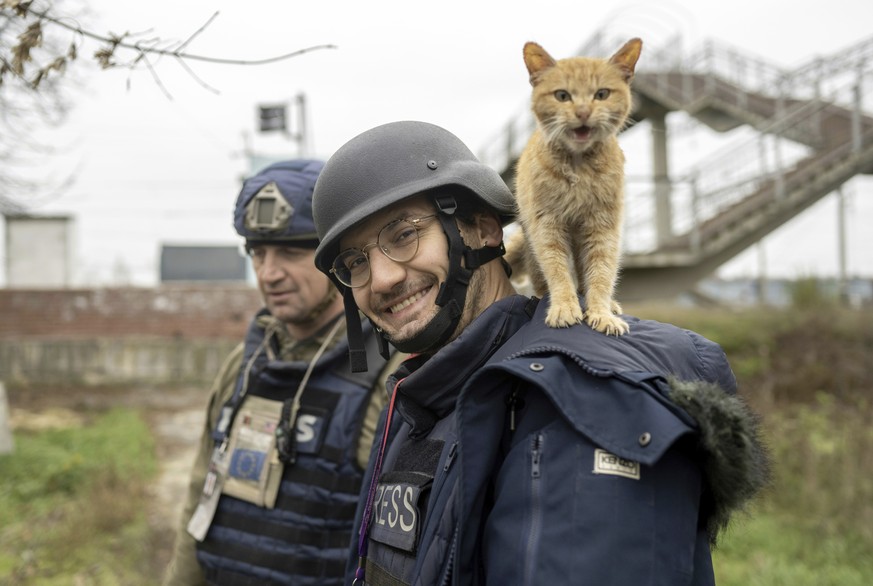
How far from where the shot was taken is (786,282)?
42.3ft

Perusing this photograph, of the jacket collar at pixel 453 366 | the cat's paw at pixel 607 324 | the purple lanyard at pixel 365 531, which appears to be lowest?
the purple lanyard at pixel 365 531

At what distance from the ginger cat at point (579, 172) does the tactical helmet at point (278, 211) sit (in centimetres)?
137

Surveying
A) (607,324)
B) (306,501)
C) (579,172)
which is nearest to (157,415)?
(306,501)

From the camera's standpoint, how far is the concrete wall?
14.2 meters

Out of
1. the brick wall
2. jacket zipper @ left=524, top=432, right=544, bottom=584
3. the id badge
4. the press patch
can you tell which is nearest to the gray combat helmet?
jacket zipper @ left=524, top=432, right=544, bottom=584

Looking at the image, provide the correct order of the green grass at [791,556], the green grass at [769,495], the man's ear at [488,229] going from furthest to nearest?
the green grass at [769,495], the green grass at [791,556], the man's ear at [488,229]

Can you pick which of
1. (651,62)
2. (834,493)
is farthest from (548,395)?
(651,62)

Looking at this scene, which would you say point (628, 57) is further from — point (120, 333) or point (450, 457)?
point (120, 333)

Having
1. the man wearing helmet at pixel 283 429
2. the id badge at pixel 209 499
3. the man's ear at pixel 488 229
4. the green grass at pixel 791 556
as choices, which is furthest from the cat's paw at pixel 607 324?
the green grass at pixel 791 556

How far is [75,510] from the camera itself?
23.0 feet

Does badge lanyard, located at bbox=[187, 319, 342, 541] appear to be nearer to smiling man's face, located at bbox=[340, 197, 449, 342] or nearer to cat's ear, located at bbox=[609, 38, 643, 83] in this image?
smiling man's face, located at bbox=[340, 197, 449, 342]

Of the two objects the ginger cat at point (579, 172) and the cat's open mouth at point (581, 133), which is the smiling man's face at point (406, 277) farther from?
the cat's open mouth at point (581, 133)

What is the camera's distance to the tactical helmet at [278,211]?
10.2 ft

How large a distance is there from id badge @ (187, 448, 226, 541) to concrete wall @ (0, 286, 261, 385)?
12.0 m
